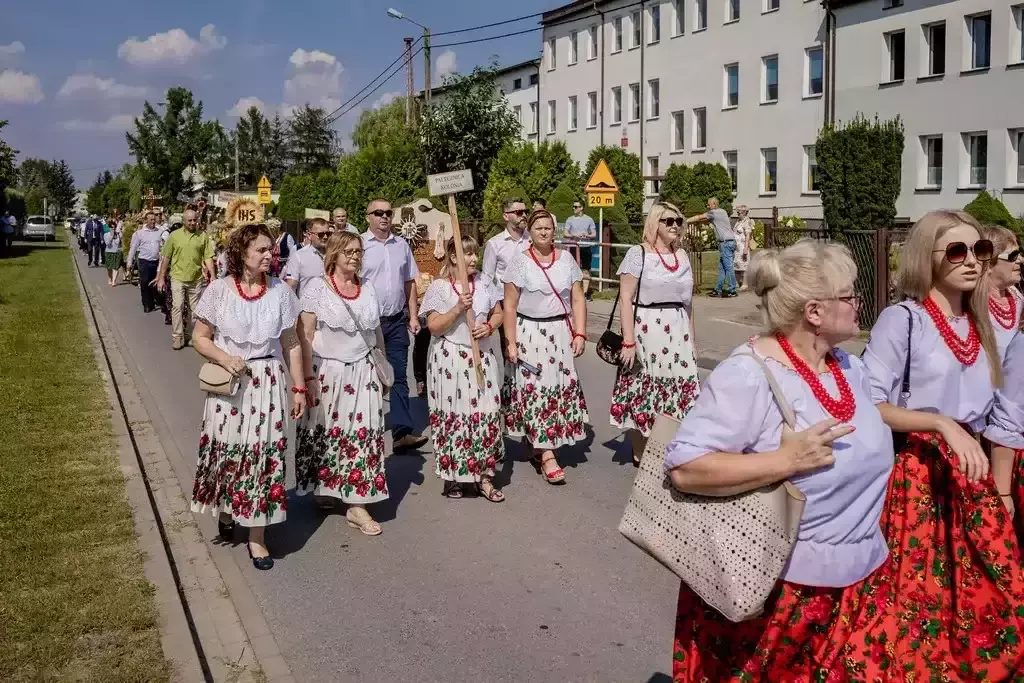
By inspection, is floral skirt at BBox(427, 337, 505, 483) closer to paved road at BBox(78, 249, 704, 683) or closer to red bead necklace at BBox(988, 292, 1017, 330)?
paved road at BBox(78, 249, 704, 683)

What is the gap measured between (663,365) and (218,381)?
340cm

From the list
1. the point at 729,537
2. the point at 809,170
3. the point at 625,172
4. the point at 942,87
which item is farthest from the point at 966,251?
the point at 809,170

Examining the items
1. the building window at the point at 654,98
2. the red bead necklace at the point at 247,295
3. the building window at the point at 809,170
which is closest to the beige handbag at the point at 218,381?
the red bead necklace at the point at 247,295

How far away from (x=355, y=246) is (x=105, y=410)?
529 cm

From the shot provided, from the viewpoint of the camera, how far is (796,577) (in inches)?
118

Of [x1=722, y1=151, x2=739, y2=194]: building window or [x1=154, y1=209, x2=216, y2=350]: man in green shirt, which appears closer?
[x1=154, y1=209, x2=216, y2=350]: man in green shirt

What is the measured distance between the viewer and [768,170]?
1693 inches

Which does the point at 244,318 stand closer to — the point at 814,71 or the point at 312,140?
the point at 814,71

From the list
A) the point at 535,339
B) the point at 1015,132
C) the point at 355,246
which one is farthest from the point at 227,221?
the point at 1015,132

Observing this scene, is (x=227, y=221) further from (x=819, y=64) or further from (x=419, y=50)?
(x=419, y=50)

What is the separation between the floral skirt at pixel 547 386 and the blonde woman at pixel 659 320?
429 millimetres

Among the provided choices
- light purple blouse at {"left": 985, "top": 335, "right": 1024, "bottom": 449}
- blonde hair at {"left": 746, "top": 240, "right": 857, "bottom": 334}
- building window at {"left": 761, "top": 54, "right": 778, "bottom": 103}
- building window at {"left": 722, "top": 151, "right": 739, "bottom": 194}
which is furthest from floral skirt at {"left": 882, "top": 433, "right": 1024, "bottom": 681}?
building window at {"left": 722, "top": 151, "right": 739, "bottom": 194}

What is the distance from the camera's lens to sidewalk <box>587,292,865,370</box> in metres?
14.9

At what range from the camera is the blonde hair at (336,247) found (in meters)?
6.75
